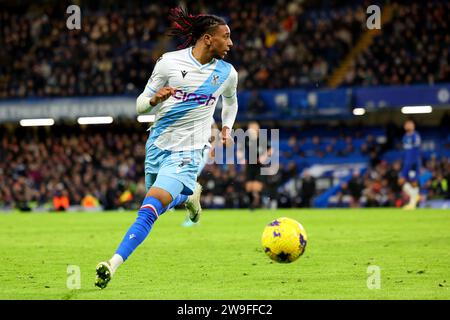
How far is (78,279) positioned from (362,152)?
77.8 feet

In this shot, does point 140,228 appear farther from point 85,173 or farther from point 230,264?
point 85,173

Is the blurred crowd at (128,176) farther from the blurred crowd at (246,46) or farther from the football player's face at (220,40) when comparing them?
the football player's face at (220,40)

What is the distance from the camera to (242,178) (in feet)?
97.0

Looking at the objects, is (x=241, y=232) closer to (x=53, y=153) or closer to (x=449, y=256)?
(x=449, y=256)

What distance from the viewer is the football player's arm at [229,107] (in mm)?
9117

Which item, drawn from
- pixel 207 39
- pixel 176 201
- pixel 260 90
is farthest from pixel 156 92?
pixel 260 90

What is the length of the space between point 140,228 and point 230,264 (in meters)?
2.42

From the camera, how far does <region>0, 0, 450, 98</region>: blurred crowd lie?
3161 centimetres

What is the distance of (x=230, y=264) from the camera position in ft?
33.0

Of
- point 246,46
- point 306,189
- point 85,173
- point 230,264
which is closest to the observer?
point 230,264

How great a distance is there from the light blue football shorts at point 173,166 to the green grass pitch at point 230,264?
1.02 meters

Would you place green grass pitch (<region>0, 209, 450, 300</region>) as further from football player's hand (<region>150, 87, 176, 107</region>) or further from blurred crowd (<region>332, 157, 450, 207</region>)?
blurred crowd (<region>332, 157, 450, 207</region>)

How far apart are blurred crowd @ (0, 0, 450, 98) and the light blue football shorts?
23.3m
